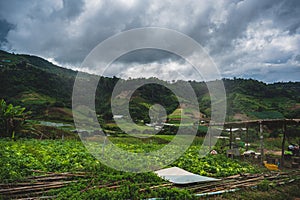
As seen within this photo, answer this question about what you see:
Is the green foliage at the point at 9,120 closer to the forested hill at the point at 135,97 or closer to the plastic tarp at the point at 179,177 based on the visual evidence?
the plastic tarp at the point at 179,177

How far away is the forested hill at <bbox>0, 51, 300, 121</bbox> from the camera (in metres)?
36.9

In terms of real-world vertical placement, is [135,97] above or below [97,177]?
above

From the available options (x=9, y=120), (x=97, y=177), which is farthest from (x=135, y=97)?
(x=97, y=177)

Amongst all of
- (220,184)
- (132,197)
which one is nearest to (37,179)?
(132,197)

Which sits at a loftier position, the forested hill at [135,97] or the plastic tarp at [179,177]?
the forested hill at [135,97]

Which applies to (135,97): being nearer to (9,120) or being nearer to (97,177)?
(9,120)

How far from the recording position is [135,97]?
48594mm

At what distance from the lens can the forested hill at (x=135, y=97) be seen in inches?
1454

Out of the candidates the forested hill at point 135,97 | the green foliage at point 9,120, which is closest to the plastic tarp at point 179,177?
the green foliage at point 9,120

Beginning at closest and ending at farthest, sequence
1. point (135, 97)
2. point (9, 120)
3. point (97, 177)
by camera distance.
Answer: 1. point (97, 177)
2. point (9, 120)
3. point (135, 97)

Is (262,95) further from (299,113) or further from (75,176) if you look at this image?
(75,176)

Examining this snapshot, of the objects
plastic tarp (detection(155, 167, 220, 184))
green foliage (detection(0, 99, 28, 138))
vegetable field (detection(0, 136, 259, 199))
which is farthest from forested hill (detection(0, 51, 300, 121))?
plastic tarp (detection(155, 167, 220, 184))

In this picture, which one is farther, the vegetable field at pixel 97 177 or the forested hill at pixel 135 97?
the forested hill at pixel 135 97

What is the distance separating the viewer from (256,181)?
22.9 feet
